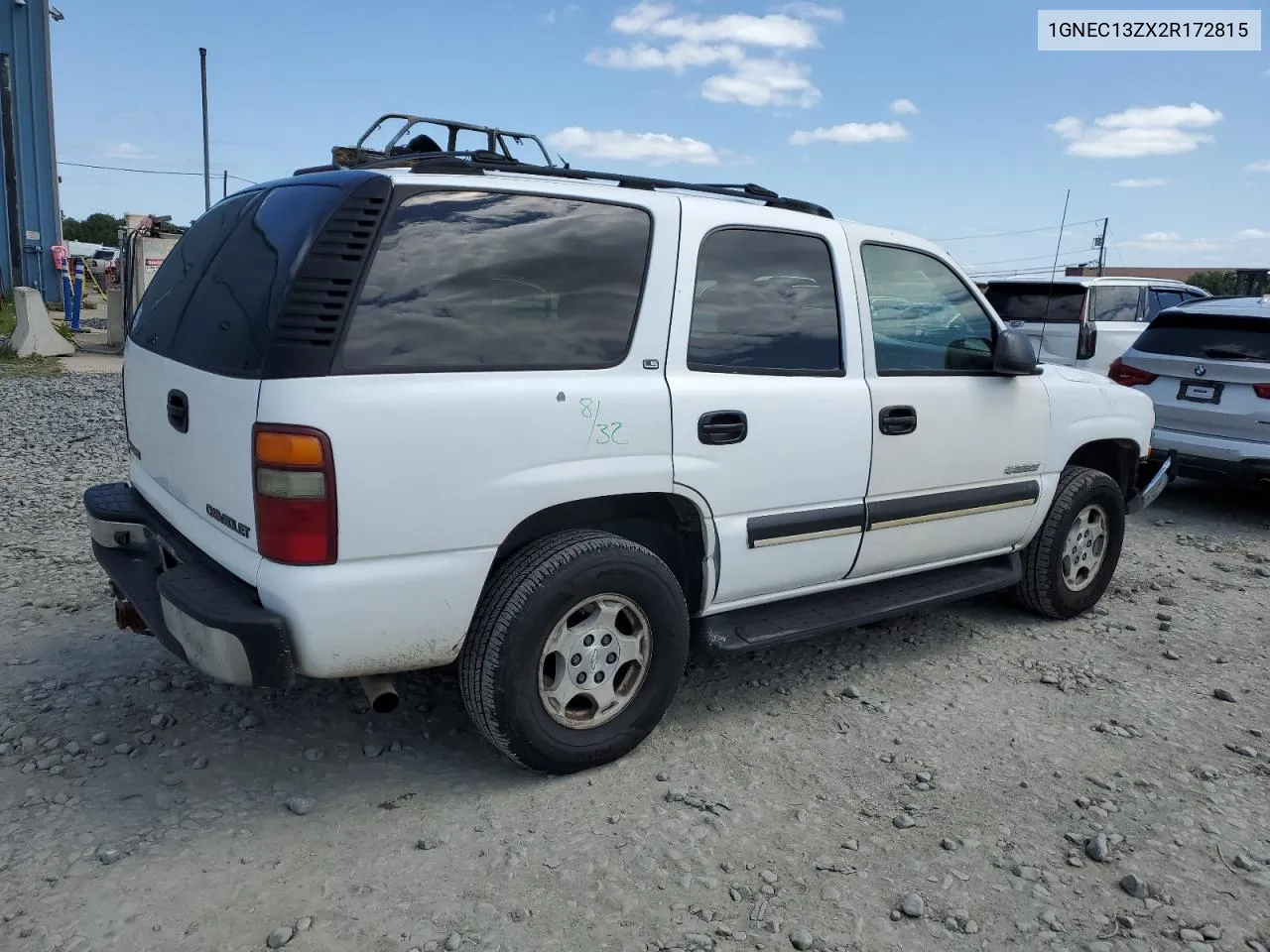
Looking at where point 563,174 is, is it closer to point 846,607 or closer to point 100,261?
point 846,607

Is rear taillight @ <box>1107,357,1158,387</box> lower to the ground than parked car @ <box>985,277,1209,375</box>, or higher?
lower

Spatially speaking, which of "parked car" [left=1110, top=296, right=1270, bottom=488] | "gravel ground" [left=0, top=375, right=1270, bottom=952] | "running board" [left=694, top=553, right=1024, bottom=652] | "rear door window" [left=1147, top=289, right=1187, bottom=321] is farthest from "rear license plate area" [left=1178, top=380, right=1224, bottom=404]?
"rear door window" [left=1147, top=289, right=1187, bottom=321]

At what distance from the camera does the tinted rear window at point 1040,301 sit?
10.8 meters

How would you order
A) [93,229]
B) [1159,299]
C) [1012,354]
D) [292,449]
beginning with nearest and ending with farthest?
[292,449], [1012,354], [1159,299], [93,229]

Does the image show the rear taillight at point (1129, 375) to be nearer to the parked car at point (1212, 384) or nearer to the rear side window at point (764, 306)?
the parked car at point (1212, 384)

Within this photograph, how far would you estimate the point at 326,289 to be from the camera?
2.65m

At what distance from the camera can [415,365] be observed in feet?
8.97

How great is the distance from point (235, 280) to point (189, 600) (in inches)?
38.9

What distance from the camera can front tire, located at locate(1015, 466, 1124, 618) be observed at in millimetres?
4680

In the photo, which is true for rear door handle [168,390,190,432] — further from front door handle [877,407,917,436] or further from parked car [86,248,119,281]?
parked car [86,248,119,281]

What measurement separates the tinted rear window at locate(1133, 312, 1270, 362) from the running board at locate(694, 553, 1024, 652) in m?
3.84

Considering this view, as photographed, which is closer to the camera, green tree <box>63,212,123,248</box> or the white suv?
the white suv

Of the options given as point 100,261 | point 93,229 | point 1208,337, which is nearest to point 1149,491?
point 1208,337

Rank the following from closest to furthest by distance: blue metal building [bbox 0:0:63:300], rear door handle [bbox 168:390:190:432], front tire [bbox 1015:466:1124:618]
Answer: rear door handle [bbox 168:390:190:432] → front tire [bbox 1015:466:1124:618] → blue metal building [bbox 0:0:63:300]
